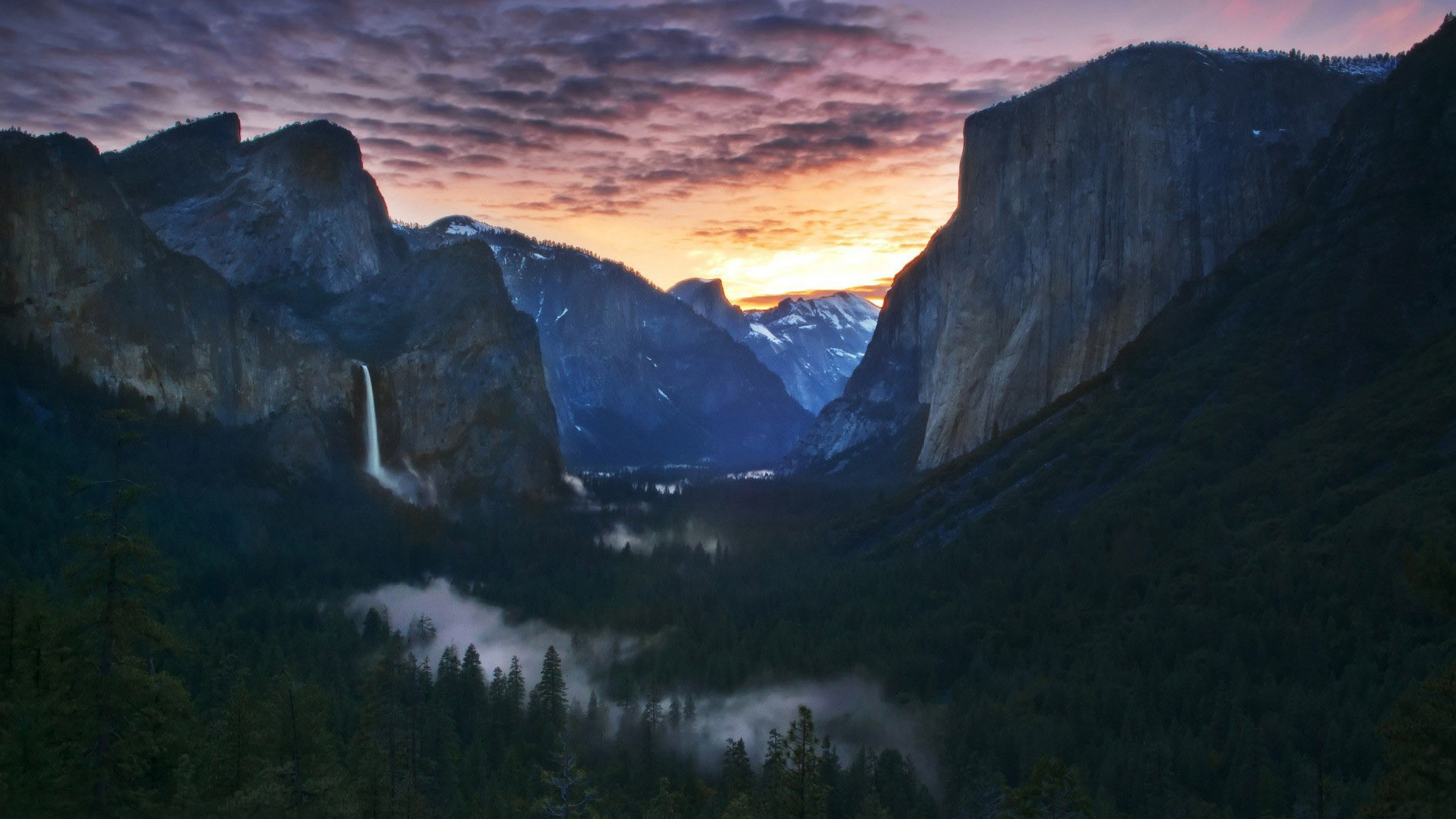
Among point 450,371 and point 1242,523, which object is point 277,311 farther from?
point 1242,523

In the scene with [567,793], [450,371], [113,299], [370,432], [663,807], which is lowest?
[663,807]

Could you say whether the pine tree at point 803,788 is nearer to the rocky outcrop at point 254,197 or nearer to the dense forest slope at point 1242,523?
the dense forest slope at point 1242,523

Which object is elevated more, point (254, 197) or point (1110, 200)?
point (254, 197)

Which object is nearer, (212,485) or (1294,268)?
(1294,268)

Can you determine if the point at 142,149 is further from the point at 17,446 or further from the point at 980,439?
the point at 980,439

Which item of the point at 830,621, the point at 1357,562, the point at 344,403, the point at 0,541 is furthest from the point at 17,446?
the point at 1357,562

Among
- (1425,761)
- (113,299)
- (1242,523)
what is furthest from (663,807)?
(113,299)
